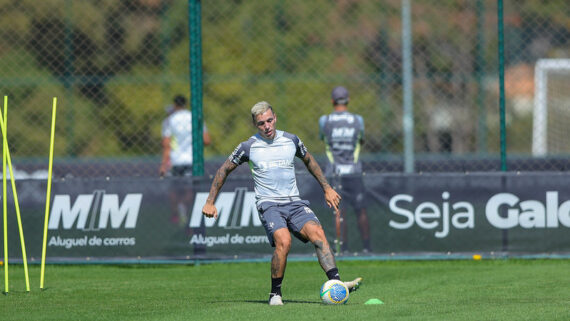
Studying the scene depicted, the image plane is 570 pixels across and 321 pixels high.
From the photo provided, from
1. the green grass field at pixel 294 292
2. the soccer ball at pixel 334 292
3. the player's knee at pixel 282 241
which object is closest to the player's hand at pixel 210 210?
the player's knee at pixel 282 241

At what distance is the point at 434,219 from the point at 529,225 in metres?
1.08

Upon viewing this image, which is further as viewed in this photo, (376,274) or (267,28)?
(267,28)

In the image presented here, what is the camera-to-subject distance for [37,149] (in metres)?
24.3

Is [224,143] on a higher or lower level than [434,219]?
higher

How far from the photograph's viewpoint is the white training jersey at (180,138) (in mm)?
14594

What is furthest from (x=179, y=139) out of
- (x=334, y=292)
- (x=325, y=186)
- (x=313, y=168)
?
(x=334, y=292)

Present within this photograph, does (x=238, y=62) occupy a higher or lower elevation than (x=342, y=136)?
higher

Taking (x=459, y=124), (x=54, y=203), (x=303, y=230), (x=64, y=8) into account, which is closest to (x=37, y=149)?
(x=64, y=8)

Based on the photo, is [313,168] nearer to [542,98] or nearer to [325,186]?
[325,186]

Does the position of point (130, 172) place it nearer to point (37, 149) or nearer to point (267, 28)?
point (37, 149)

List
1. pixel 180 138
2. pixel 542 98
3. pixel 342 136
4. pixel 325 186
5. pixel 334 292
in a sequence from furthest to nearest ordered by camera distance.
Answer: pixel 542 98
pixel 180 138
pixel 342 136
pixel 325 186
pixel 334 292

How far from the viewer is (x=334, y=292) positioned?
8102 mm

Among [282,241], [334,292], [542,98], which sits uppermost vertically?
[542,98]

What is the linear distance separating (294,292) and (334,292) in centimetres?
142
